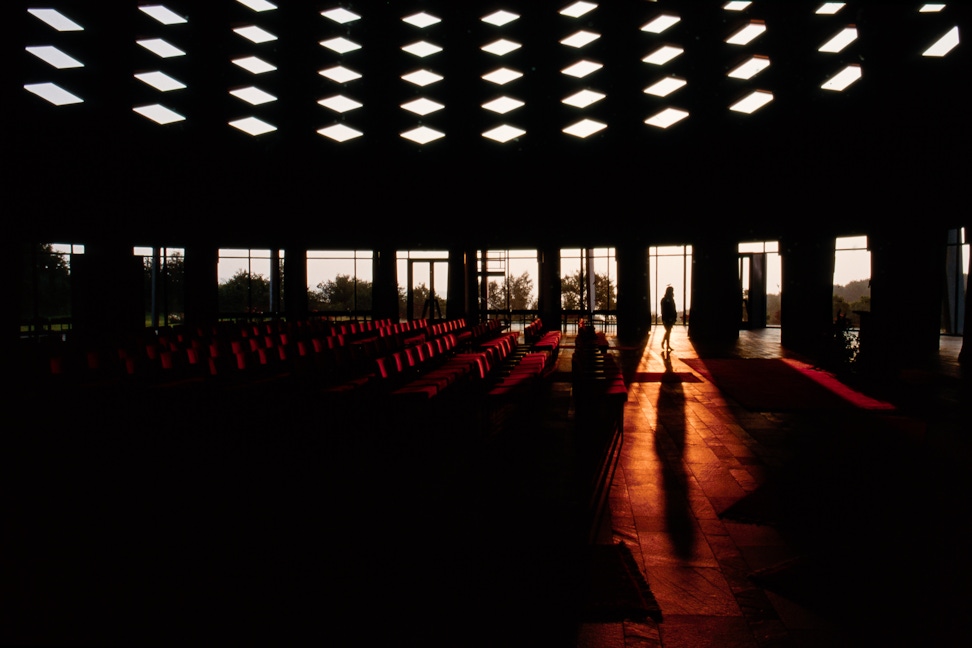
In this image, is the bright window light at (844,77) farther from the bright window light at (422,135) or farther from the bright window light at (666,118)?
the bright window light at (422,135)

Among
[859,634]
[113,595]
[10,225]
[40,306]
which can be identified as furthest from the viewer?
[40,306]

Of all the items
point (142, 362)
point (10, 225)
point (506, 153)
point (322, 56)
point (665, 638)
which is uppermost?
point (322, 56)

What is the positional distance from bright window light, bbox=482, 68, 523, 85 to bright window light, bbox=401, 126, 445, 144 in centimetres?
258

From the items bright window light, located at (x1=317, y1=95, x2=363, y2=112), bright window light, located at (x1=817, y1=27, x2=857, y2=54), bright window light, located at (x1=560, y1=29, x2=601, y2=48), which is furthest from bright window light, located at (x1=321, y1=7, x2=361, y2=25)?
bright window light, located at (x1=817, y1=27, x2=857, y2=54)

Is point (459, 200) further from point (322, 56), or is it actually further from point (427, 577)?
point (427, 577)

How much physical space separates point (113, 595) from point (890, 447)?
5.60 meters

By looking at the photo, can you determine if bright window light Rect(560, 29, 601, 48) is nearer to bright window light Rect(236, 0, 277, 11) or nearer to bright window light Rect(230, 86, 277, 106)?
bright window light Rect(236, 0, 277, 11)

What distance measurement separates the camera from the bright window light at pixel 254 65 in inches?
730

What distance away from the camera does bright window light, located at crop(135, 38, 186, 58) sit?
17.6m

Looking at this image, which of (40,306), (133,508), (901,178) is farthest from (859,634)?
(40,306)

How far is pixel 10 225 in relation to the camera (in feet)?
41.5

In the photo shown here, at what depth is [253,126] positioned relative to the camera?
65.7 ft

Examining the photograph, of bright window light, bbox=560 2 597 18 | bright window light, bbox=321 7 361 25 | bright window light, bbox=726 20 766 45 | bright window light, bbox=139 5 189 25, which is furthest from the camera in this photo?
bright window light, bbox=321 7 361 25

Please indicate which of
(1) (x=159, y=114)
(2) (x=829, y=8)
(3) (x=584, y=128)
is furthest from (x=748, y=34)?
(1) (x=159, y=114)
